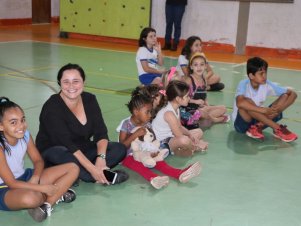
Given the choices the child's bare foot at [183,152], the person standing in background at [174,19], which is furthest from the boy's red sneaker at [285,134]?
the person standing in background at [174,19]

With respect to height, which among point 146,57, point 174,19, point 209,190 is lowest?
point 209,190

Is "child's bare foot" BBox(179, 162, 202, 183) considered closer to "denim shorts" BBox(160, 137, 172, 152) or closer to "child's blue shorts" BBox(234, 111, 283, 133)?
"denim shorts" BBox(160, 137, 172, 152)

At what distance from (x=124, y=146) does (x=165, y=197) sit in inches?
19.0

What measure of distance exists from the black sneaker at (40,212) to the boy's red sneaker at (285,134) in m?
2.30

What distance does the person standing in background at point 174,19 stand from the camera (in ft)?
31.4

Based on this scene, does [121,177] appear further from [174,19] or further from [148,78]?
[174,19]

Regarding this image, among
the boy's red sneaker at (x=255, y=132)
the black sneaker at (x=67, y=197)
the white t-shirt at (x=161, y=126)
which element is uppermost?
the white t-shirt at (x=161, y=126)

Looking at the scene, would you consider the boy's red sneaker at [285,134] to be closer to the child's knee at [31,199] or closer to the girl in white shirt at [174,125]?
the girl in white shirt at [174,125]

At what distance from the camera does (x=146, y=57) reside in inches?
214

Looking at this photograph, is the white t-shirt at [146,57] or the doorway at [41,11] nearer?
the white t-shirt at [146,57]

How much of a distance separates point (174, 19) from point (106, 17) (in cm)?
189

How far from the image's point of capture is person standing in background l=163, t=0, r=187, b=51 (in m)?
9.56

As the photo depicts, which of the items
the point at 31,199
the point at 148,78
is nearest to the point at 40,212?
the point at 31,199

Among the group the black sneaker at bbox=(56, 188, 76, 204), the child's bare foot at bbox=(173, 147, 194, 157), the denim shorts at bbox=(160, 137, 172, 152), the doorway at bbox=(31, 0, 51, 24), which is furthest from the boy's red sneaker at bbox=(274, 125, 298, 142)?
the doorway at bbox=(31, 0, 51, 24)
